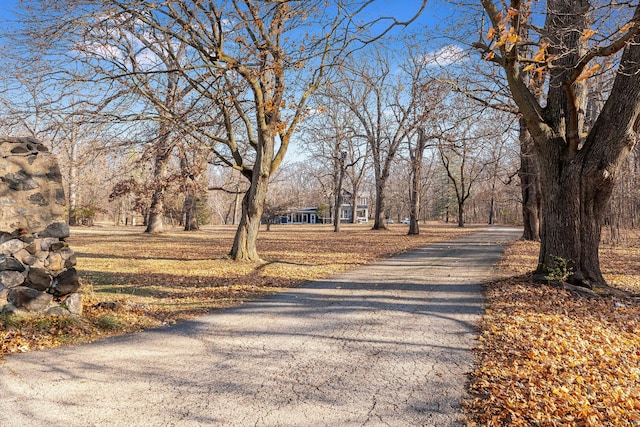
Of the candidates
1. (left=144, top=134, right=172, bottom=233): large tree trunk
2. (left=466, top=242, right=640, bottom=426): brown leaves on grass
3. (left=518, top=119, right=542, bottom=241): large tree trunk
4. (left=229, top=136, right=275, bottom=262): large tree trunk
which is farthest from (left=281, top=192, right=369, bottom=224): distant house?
(left=466, top=242, right=640, bottom=426): brown leaves on grass

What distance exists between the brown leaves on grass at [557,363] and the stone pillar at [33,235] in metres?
5.13

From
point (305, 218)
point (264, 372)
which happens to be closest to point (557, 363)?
point (264, 372)

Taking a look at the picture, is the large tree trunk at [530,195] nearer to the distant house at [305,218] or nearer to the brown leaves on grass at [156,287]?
the brown leaves on grass at [156,287]

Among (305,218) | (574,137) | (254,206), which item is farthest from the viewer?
(305,218)

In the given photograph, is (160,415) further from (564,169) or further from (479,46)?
(479,46)

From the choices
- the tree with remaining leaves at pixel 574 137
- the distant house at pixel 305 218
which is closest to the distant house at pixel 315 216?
the distant house at pixel 305 218

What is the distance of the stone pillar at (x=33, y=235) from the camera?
15.7ft

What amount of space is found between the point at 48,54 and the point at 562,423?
10224mm

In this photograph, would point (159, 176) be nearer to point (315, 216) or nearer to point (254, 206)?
point (254, 206)

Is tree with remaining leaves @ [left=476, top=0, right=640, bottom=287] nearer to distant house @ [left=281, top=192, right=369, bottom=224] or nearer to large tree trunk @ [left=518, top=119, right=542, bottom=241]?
large tree trunk @ [left=518, top=119, right=542, bottom=241]

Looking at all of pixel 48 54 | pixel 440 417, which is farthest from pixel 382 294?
pixel 48 54

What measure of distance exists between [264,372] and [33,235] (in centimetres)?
370

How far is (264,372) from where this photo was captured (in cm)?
368

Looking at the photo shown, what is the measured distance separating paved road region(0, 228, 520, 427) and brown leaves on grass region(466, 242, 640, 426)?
26cm
